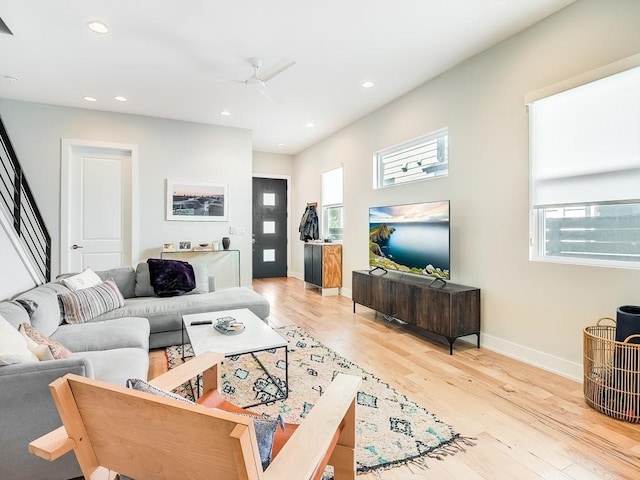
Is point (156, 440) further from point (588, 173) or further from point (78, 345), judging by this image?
point (588, 173)

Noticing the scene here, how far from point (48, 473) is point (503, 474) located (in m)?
2.03

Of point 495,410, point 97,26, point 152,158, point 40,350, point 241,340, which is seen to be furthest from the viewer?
point 152,158

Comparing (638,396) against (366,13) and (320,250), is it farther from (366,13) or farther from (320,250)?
(320,250)

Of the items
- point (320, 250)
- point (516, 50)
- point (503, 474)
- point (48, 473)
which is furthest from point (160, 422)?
point (320, 250)

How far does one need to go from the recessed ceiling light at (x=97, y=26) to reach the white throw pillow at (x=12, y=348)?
96.9 inches

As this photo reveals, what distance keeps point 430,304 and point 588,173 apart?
5.36ft

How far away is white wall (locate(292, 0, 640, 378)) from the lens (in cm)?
237

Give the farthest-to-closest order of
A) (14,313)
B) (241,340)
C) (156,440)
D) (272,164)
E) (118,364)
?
1. (272,164)
2. (241,340)
3. (14,313)
4. (118,364)
5. (156,440)

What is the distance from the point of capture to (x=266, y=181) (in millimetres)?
7594

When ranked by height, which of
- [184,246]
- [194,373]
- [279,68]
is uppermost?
[279,68]

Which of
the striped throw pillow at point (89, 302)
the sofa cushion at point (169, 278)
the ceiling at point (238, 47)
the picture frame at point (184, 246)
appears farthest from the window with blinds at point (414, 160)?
the striped throw pillow at point (89, 302)

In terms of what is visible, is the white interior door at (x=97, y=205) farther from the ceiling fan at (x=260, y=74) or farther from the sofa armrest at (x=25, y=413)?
the sofa armrest at (x=25, y=413)

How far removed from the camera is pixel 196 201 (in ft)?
17.8

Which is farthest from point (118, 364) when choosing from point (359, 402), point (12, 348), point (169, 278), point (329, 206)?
point (329, 206)
